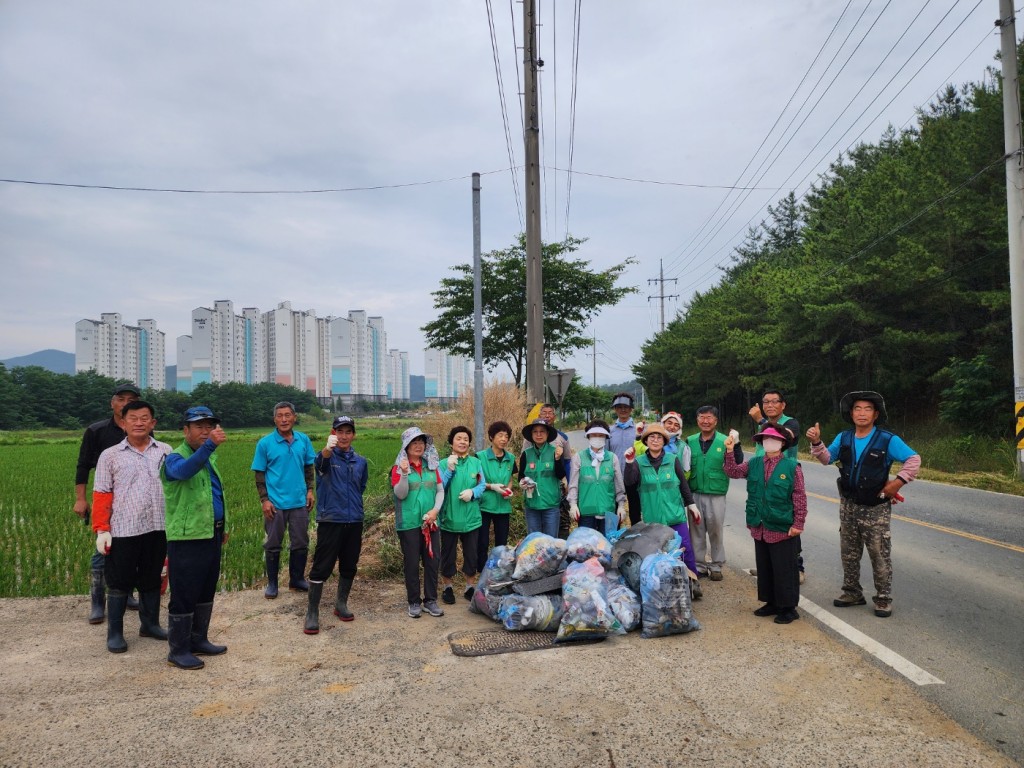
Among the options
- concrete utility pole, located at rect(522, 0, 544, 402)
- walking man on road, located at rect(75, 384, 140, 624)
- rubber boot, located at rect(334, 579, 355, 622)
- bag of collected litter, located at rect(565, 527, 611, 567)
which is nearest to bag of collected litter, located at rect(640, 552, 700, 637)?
bag of collected litter, located at rect(565, 527, 611, 567)

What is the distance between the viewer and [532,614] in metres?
5.27

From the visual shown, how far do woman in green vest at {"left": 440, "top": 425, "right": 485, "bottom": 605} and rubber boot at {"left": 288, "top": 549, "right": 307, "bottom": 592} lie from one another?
1479 millimetres

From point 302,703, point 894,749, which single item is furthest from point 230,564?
point 894,749

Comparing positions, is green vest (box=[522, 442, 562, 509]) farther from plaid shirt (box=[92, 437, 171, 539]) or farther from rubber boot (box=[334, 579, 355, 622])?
plaid shirt (box=[92, 437, 171, 539])

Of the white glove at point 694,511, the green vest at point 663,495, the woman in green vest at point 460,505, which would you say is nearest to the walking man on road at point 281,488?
the woman in green vest at point 460,505

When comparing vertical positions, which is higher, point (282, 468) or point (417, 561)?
point (282, 468)

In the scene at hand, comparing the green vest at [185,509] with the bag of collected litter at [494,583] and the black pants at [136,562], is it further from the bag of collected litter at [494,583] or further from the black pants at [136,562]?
the bag of collected litter at [494,583]

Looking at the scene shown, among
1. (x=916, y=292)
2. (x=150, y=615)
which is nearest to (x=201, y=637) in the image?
(x=150, y=615)

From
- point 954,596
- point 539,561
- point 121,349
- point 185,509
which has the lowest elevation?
point 954,596

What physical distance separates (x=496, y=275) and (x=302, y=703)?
24.5 metres

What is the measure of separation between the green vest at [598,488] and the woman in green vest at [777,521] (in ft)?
4.27

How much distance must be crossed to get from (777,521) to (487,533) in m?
2.69

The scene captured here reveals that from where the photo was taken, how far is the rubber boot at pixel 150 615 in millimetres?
5367

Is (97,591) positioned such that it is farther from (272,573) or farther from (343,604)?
(343,604)
